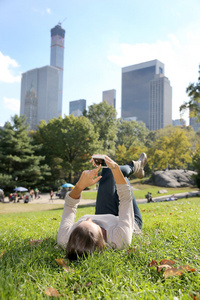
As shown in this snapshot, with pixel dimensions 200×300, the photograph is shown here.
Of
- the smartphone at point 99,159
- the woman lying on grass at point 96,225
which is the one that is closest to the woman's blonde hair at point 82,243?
the woman lying on grass at point 96,225

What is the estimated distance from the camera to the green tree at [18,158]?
91.4 feet

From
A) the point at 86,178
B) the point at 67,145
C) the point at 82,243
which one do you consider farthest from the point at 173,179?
the point at 82,243

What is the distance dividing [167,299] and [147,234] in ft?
5.90

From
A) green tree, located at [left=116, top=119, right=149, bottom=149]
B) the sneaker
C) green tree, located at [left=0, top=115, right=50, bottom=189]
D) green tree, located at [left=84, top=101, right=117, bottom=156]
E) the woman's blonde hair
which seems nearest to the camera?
the woman's blonde hair

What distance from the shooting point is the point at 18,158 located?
27.6 metres

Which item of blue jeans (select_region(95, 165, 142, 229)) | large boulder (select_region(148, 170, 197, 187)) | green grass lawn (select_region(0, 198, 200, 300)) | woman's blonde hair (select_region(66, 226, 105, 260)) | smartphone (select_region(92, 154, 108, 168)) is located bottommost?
large boulder (select_region(148, 170, 197, 187))

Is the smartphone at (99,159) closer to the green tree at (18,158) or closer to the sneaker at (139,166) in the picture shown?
the sneaker at (139,166)

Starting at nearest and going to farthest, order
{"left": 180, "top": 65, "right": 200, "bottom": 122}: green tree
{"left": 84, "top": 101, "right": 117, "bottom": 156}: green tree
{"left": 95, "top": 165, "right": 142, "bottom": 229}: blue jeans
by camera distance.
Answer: {"left": 95, "top": 165, "right": 142, "bottom": 229}: blue jeans → {"left": 180, "top": 65, "right": 200, "bottom": 122}: green tree → {"left": 84, "top": 101, "right": 117, "bottom": 156}: green tree

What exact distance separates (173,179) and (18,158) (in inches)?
859

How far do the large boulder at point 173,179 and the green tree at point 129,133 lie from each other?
27173 mm

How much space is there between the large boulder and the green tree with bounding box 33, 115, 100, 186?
10213mm

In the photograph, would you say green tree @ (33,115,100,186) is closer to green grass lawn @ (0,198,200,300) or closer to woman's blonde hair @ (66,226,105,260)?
green grass lawn @ (0,198,200,300)

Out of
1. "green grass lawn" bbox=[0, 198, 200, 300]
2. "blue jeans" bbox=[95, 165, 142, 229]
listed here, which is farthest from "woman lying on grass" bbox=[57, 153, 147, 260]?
"blue jeans" bbox=[95, 165, 142, 229]

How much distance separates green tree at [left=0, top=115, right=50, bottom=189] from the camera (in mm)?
27859
